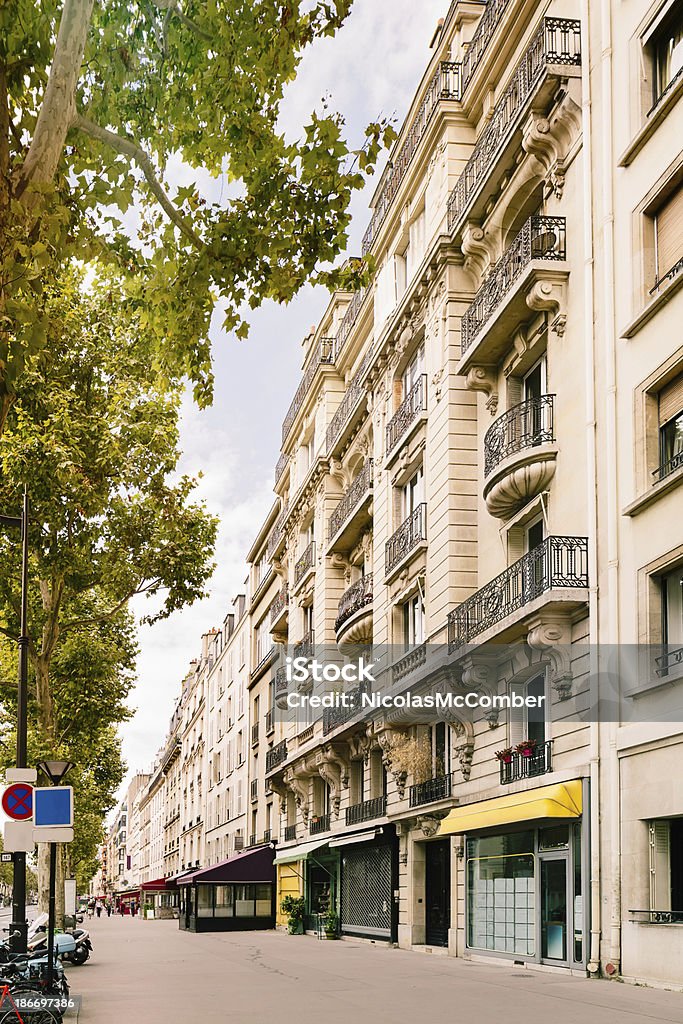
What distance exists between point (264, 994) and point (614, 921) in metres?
5.04

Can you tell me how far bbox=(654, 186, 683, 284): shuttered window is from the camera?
17906 mm

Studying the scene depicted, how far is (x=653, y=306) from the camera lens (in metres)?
17.9

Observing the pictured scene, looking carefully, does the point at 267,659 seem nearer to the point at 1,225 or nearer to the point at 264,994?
the point at 264,994

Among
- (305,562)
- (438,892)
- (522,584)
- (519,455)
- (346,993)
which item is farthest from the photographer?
(305,562)

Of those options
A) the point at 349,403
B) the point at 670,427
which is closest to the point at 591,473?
the point at 670,427

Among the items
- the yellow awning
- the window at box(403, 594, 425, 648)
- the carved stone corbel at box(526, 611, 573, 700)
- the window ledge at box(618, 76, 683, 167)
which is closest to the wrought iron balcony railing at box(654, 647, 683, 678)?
the carved stone corbel at box(526, 611, 573, 700)

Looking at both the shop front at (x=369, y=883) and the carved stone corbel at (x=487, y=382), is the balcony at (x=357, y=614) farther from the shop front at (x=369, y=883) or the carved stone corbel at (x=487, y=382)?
the carved stone corbel at (x=487, y=382)

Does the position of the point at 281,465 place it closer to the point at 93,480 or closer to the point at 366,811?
the point at 366,811

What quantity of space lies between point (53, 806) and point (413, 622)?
1562cm

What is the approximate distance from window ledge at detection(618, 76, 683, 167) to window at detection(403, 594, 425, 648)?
12.9 meters

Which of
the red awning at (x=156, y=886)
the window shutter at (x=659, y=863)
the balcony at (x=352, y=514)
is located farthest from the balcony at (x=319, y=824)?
the red awning at (x=156, y=886)

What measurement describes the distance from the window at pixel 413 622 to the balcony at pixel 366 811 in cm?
487

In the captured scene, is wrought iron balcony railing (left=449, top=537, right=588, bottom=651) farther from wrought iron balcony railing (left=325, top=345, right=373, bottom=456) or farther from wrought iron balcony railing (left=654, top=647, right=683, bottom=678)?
wrought iron balcony railing (left=325, top=345, right=373, bottom=456)

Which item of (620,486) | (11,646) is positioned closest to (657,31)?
(620,486)
